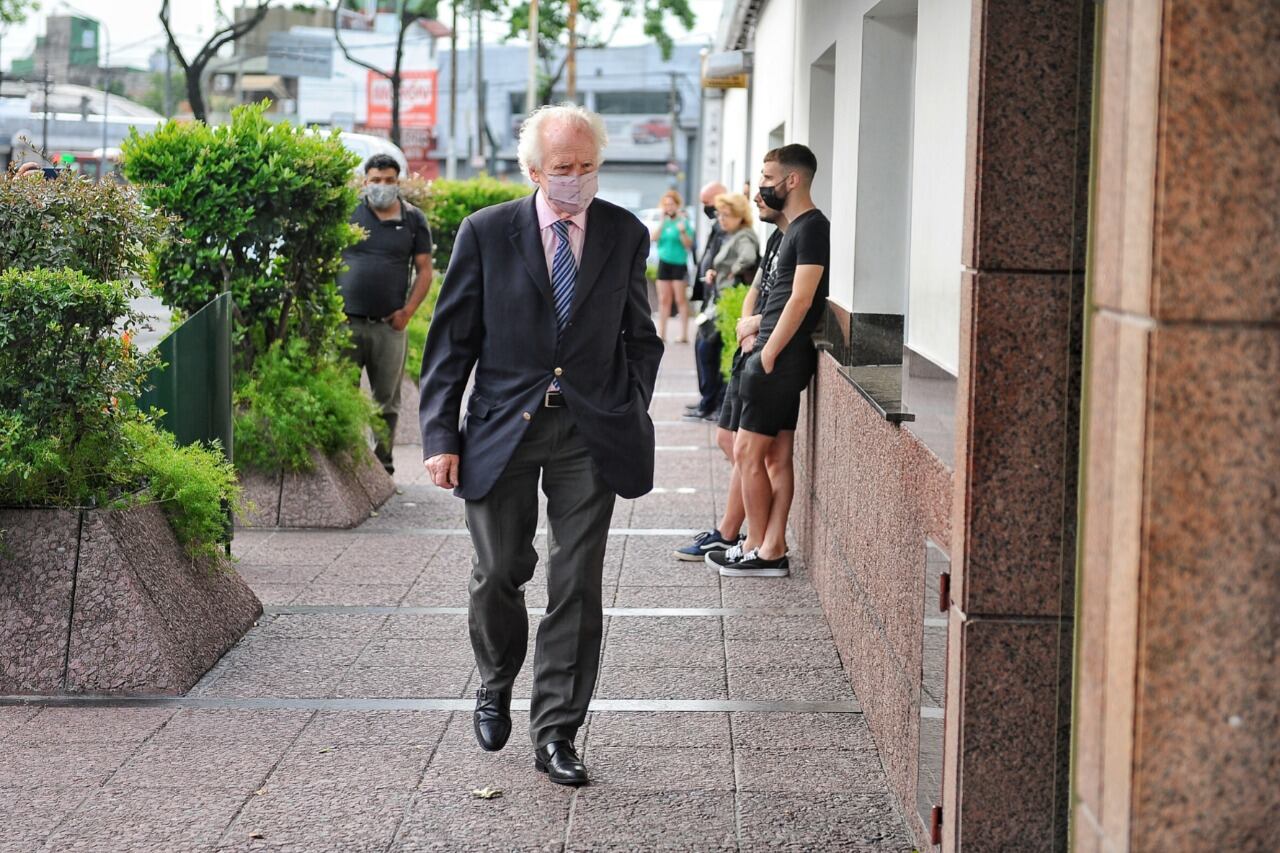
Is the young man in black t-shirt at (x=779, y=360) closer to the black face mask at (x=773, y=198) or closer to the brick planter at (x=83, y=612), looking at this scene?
the black face mask at (x=773, y=198)

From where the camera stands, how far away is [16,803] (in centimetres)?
446

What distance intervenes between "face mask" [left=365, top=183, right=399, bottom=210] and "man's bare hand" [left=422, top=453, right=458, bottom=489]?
563 cm

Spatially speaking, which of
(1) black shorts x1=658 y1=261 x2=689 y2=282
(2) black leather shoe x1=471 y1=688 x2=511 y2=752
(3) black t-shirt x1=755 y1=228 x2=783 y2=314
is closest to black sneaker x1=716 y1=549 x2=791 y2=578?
(3) black t-shirt x1=755 y1=228 x2=783 y2=314

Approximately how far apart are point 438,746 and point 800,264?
2965 mm

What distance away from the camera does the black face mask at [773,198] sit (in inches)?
285

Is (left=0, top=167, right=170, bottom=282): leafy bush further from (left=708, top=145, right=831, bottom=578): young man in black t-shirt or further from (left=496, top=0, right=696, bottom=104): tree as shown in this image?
(left=496, top=0, right=696, bottom=104): tree

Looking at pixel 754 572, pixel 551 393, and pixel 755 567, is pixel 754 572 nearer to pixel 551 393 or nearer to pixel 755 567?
pixel 755 567

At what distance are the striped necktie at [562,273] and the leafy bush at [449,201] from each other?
40.2 ft

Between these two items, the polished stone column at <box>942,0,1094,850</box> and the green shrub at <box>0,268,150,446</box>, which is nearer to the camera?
the polished stone column at <box>942,0,1094,850</box>

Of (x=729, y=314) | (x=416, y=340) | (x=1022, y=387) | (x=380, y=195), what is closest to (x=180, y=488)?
(x=1022, y=387)

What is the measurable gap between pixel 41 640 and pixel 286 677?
0.83 m

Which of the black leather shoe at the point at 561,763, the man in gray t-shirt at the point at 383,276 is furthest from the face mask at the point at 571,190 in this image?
the man in gray t-shirt at the point at 383,276

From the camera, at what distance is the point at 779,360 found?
24.6 feet

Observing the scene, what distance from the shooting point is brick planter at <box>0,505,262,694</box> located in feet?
18.0
